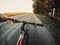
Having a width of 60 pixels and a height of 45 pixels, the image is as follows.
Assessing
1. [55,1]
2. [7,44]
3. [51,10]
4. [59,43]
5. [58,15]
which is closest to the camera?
[7,44]

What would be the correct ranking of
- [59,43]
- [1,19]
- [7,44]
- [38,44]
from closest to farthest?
[7,44] → [38,44] → [59,43] → [1,19]

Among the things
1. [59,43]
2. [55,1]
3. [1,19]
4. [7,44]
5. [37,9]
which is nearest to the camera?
[7,44]

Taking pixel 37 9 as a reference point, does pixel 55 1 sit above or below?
above

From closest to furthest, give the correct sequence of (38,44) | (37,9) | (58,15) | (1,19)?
(38,44)
(1,19)
(58,15)
(37,9)

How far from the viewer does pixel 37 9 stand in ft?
167

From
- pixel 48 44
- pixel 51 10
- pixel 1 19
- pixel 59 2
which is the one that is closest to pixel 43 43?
pixel 48 44

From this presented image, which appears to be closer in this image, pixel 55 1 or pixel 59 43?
pixel 59 43

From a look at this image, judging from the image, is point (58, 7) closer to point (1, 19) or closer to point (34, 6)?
point (1, 19)

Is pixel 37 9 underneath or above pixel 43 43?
underneath

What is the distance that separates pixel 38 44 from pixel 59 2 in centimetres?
1879

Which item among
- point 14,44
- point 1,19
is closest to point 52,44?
point 14,44

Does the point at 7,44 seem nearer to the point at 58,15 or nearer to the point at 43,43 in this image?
the point at 43,43

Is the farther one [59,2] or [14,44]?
[59,2]

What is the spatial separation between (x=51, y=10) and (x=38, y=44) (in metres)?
24.8
